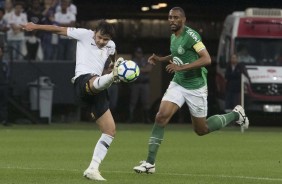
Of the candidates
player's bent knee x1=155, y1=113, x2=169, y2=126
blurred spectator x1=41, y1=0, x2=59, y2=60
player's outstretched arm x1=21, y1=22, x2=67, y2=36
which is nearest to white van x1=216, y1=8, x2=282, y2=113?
blurred spectator x1=41, y1=0, x2=59, y2=60

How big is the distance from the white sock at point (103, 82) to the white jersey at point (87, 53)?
63 cm

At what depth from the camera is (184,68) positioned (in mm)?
16094

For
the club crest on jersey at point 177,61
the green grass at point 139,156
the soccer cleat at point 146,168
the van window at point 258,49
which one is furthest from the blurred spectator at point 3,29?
the soccer cleat at point 146,168

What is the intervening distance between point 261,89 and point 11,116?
727 cm

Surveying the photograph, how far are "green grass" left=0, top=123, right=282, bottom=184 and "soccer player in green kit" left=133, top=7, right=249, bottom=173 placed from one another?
1.86ft

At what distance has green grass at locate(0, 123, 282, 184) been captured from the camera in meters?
15.8

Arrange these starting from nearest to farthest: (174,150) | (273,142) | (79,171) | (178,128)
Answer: (79,171)
(174,150)
(273,142)
(178,128)

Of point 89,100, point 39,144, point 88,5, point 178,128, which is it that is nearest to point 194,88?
point 89,100

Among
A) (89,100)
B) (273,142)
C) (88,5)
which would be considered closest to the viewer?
(89,100)

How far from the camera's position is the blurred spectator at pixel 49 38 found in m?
30.9

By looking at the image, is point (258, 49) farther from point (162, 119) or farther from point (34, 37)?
point (162, 119)

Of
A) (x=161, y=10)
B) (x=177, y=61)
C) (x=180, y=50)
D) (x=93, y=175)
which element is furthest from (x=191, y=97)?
(x=161, y=10)

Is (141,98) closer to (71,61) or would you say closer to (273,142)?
(71,61)

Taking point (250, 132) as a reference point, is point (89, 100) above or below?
above
